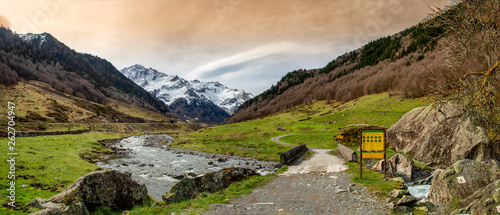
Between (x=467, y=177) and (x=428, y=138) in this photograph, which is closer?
(x=467, y=177)

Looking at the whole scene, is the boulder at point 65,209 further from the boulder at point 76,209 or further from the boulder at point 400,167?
the boulder at point 400,167

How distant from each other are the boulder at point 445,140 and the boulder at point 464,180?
431 centimetres

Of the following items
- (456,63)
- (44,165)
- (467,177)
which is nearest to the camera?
(467,177)

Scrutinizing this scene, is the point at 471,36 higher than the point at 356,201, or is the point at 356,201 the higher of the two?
the point at 471,36

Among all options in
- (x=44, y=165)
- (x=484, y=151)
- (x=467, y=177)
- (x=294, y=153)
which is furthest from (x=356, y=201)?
(x=44, y=165)

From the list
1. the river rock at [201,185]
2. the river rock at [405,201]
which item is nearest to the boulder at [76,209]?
the river rock at [201,185]

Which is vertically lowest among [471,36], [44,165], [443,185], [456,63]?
[44,165]

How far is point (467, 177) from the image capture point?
10.6 metres

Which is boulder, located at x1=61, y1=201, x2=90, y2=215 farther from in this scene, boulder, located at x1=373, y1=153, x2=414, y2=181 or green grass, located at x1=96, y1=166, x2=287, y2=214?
boulder, located at x1=373, y1=153, x2=414, y2=181

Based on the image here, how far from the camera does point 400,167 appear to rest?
757 inches

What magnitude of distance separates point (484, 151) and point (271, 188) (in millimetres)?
Result: 16190

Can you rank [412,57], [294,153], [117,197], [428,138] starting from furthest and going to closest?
[412,57]
[294,153]
[428,138]
[117,197]

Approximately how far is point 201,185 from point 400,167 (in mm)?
16036

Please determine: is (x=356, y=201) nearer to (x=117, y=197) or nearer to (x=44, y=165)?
(x=117, y=197)
